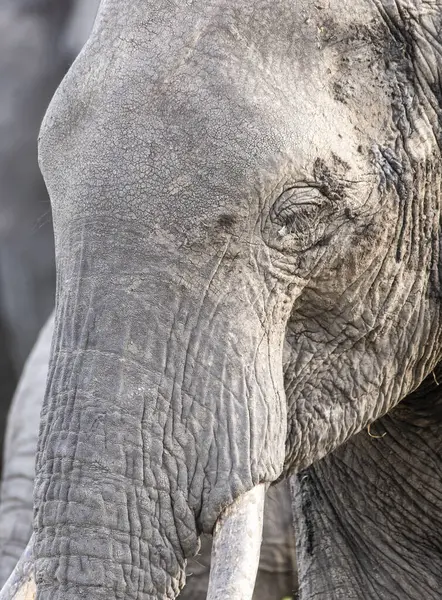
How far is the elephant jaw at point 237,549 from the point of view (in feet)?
8.02

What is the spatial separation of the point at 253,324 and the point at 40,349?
3.91m

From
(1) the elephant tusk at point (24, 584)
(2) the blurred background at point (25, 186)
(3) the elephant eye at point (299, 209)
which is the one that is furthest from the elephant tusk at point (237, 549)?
(2) the blurred background at point (25, 186)

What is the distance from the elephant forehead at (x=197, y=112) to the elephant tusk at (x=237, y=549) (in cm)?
51

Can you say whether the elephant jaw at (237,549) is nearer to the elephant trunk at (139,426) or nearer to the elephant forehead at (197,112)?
the elephant trunk at (139,426)

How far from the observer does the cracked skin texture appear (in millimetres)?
2521

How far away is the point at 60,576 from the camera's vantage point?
2521 mm

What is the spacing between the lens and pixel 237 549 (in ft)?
8.14

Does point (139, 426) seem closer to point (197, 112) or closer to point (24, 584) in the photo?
point (24, 584)

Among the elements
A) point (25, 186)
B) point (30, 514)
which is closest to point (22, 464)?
point (30, 514)

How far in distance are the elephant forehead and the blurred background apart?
6519mm

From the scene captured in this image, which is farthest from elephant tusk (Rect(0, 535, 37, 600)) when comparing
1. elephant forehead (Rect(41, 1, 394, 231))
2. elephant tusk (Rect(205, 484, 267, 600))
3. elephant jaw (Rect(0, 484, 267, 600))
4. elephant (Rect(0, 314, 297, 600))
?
elephant (Rect(0, 314, 297, 600))

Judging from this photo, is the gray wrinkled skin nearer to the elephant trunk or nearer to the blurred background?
the blurred background

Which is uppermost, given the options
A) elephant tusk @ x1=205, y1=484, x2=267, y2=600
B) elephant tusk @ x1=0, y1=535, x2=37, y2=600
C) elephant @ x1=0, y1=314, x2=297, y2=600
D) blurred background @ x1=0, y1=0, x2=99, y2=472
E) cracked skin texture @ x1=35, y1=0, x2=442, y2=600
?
blurred background @ x1=0, y1=0, x2=99, y2=472

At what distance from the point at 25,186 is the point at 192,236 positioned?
6.73 meters
